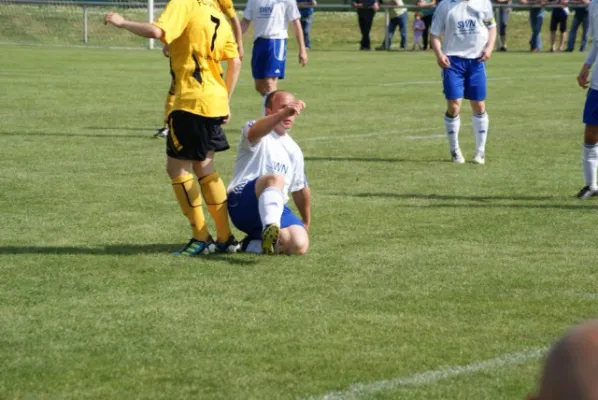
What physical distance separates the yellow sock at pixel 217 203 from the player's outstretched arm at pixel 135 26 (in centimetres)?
108

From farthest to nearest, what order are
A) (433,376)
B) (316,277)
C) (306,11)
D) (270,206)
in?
(306,11), (270,206), (316,277), (433,376)

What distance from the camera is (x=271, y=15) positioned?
1595 cm

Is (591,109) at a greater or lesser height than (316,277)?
greater

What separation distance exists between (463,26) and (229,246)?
20.3 ft

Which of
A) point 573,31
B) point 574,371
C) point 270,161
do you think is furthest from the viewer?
point 573,31

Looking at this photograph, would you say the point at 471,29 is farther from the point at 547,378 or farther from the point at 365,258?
the point at 547,378

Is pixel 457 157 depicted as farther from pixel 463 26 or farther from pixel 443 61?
pixel 463 26

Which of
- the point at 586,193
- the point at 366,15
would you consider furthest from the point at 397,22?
the point at 586,193

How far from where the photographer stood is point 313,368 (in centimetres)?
503

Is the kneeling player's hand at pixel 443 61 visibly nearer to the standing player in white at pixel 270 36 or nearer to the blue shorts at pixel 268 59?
the standing player in white at pixel 270 36

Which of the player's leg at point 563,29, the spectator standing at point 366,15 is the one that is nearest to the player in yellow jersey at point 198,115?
the player's leg at point 563,29

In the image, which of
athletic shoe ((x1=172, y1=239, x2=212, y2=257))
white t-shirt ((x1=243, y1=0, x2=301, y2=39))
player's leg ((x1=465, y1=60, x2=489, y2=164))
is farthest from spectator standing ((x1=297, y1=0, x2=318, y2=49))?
athletic shoe ((x1=172, y1=239, x2=212, y2=257))

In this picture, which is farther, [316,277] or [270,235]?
[270,235]

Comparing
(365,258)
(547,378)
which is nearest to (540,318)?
(365,258)
